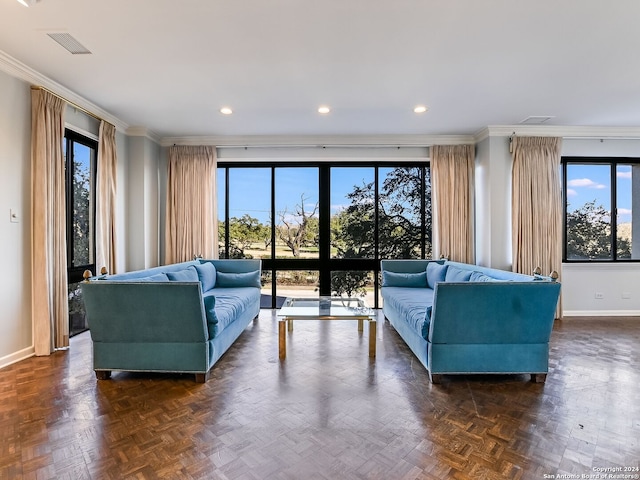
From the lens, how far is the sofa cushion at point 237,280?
198 inches

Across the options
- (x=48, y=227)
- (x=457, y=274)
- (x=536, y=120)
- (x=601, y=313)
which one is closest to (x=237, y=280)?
(x=48, y=227)

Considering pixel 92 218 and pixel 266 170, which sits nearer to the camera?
pixel 92 218

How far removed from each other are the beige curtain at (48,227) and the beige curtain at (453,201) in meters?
4.94

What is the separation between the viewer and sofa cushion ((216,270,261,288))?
5.02 m

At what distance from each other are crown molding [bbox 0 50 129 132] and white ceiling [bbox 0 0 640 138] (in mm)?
72

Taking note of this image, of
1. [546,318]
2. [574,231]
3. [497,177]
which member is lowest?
[546,318]

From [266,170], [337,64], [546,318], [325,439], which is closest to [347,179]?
[266,170]

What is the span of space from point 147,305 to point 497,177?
4.86m

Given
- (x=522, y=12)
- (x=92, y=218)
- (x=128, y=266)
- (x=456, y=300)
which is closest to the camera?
(x=522, y=12)

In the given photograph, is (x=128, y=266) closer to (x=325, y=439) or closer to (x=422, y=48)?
(x=325, y=439)

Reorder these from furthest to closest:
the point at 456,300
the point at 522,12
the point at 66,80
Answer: the point at 66,80
the point at 456,300
the point at 522,12

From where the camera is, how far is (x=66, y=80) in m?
3.64

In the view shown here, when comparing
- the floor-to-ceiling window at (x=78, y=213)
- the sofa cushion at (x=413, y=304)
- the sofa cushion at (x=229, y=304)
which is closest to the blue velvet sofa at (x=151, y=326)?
the sofa cushion at (x=229, y=304)

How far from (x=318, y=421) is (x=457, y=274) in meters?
2.59
